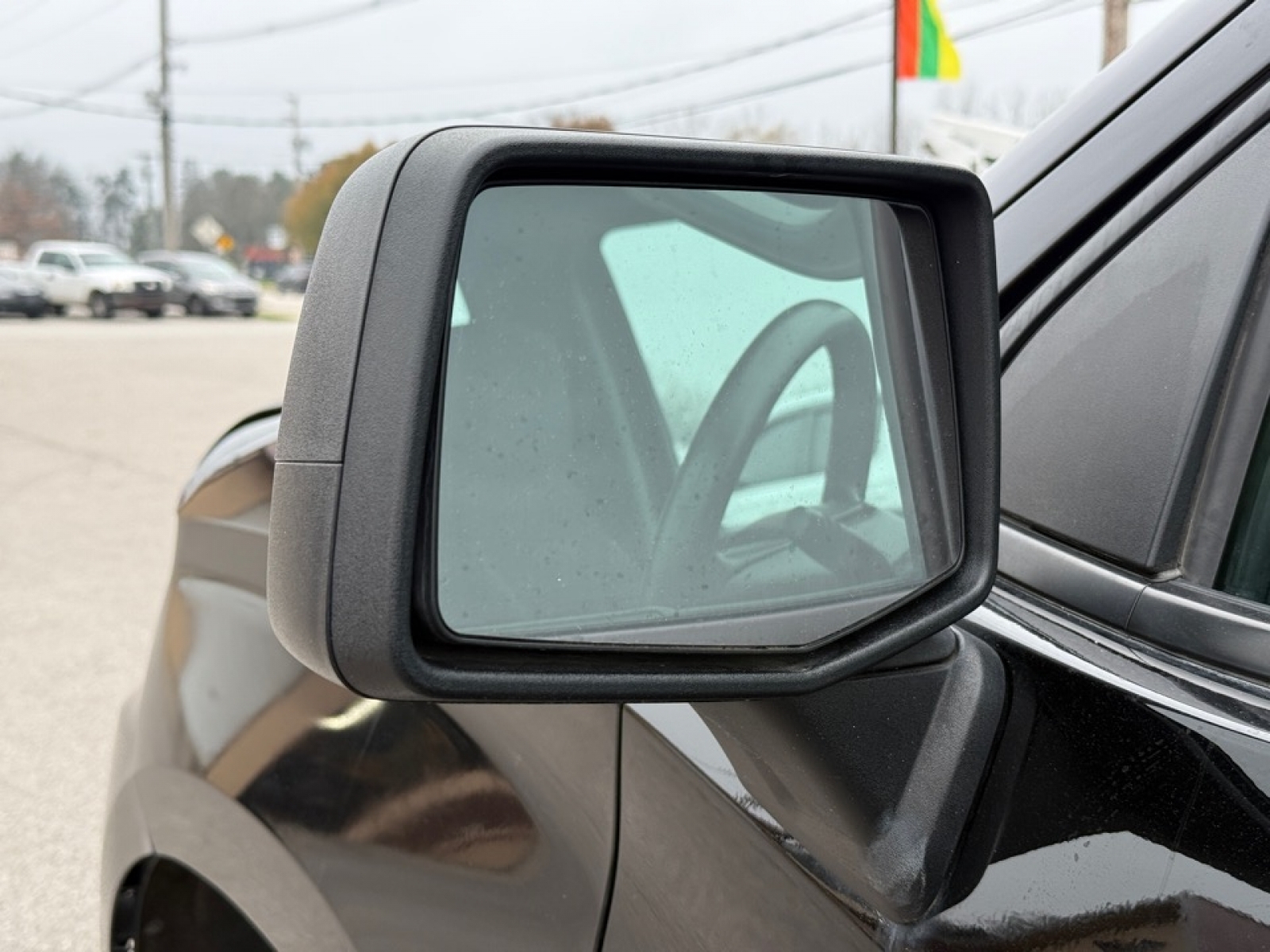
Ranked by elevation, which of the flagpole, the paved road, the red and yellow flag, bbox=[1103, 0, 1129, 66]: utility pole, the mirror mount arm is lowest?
the paved road

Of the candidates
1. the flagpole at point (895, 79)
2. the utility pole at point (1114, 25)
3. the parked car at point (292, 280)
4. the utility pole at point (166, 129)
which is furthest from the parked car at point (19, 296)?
the flagpole at point (895, 79)

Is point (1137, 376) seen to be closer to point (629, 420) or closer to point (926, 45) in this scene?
point (629, 420)

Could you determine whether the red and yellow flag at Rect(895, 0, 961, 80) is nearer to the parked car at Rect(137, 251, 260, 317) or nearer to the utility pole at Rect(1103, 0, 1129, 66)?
the utility pole at Rect(1103, 0, 1129, 66)

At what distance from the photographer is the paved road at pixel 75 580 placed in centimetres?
374

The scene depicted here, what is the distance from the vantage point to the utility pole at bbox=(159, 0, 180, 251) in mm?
42250

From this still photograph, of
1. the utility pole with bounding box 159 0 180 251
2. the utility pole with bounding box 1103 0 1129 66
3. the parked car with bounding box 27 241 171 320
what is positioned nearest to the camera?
the utility pole with bounding box 1103 0 1129 66

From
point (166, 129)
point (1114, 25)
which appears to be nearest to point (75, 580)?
point (1114, 25)

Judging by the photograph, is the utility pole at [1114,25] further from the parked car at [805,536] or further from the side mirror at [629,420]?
the side mirror at [629,420]

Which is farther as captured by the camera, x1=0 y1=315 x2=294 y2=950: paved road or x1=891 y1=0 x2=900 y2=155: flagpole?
x1=0 y1=315 x2=294 y2=950: paved road

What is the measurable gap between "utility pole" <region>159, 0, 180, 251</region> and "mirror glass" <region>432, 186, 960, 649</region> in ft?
147

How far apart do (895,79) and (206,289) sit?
105 ft

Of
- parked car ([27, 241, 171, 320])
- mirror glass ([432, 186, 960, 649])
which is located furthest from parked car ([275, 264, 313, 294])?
mirror glass ([432, 186, 960, 649])

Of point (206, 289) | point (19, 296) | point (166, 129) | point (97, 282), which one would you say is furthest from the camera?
point (166, 129)

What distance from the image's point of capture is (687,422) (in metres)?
1.01
